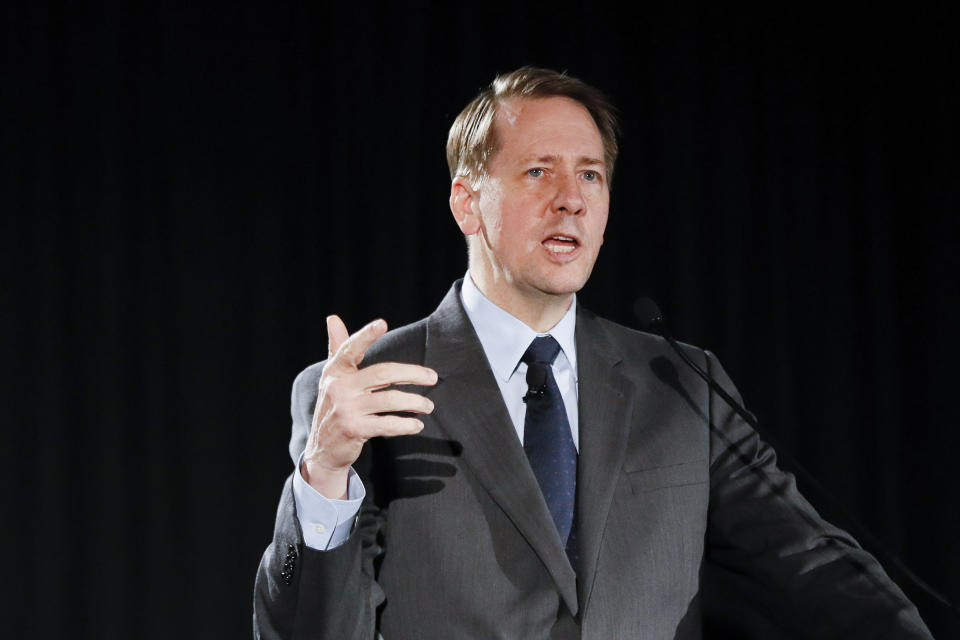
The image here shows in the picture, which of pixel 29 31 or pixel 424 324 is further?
pixel 29 31

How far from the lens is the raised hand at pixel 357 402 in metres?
1.26

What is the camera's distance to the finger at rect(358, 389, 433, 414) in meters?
1.25

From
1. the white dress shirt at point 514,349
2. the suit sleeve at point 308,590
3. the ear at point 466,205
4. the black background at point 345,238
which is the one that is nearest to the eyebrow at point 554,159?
the ear at point 466,205

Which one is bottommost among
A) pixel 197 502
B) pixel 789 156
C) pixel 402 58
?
pixel 197 502

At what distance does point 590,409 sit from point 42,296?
1851 mm

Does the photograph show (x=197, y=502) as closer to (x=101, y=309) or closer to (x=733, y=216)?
(x=101, y=309)

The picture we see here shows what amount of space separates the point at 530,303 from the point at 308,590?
0.61 m

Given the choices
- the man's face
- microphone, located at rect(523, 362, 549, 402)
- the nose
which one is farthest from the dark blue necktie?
the nose

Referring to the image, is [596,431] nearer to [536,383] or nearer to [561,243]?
[536,383]

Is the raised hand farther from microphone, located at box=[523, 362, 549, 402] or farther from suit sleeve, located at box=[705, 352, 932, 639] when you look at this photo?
suit sleeve, located at box=[705, 352, 932, 639]

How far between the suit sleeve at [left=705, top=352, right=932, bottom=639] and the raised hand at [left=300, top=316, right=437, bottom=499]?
2.15 ft

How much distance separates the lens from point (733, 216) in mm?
3254

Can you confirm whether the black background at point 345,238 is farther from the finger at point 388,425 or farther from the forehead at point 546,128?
the finger at point 388,425

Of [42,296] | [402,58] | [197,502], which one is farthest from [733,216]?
[42,296]
